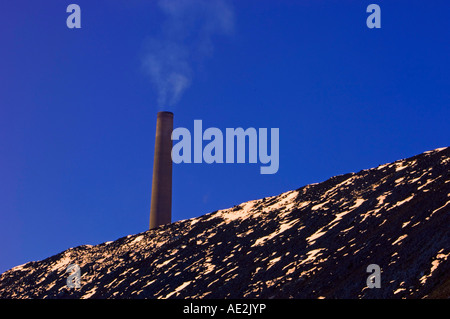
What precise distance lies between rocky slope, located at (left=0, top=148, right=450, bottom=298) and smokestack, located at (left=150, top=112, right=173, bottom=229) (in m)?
9.64

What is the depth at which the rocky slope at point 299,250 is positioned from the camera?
37.8ft

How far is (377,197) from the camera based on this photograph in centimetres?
1525

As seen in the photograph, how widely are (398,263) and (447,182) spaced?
11.5 ft

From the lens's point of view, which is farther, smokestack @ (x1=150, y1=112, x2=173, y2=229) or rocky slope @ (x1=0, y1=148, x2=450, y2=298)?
smokestack @ (x1=150, y1=112, x2=173, y2=229)

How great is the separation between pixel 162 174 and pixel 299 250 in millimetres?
18496

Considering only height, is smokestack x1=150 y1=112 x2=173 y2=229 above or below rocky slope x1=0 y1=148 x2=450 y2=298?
above

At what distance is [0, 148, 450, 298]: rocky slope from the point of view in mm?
11516

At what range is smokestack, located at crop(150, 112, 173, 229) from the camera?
31328 mm

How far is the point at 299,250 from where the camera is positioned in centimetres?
1409

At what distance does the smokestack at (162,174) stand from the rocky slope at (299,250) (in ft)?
31.6
